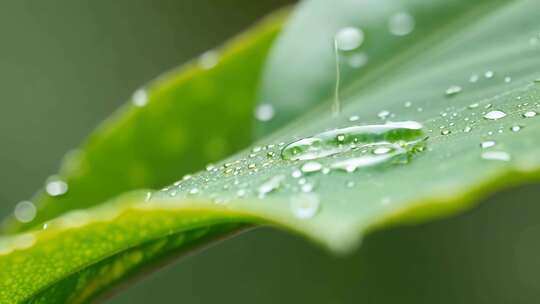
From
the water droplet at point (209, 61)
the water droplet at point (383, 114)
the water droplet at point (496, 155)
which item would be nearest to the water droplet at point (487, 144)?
the water droplet at point (496, 155)

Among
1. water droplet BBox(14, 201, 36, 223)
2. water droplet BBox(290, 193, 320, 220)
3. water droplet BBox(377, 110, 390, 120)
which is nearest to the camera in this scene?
water droplet BBox(290, 193, 320, 220)

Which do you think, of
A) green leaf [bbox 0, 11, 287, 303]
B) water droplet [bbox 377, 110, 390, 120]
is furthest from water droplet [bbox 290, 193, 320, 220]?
green leaf [bbox 0, 11, 287, 303]

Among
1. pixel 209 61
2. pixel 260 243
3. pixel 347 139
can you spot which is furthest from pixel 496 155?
pixel 260 243

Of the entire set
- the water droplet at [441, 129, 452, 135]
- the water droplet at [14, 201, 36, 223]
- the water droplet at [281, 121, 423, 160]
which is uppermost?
the water droplet at [14, 201, 36, 223]

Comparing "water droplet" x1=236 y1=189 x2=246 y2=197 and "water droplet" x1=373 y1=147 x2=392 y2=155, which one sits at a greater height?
"water droplet" x1=373 y1=147 x2=392 y2=155

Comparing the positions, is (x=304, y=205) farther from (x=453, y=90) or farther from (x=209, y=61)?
(x=209, y=61)

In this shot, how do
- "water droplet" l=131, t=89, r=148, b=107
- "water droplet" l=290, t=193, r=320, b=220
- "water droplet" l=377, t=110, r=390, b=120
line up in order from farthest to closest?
"water droplet" l=131, t=89, r=148, b=107
"water droplet" l=377, t=110, r=390, b=120
"water droplet" l=290, t=193, r=320, b=220

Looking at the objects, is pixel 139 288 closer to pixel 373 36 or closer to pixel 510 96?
pixel 373 36

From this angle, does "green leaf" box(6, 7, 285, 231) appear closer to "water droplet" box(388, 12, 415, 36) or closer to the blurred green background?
"water droplet" box(388, 12, 415, 36)

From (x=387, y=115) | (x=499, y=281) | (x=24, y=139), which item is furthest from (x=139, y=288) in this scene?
(x=387, y=115)
